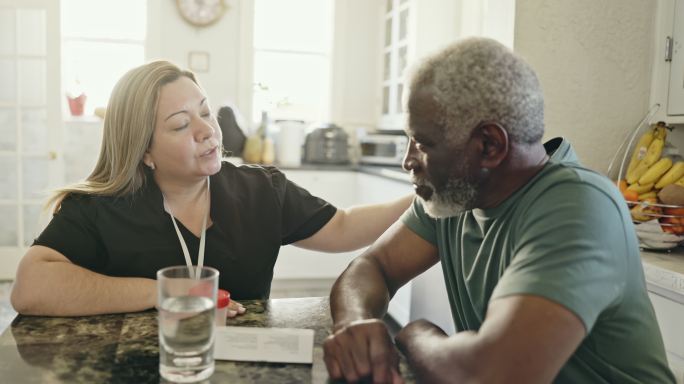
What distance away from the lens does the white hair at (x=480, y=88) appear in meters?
0.97

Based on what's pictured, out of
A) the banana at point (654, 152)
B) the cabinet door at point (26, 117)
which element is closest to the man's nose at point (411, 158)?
the banana at point (654, 152)

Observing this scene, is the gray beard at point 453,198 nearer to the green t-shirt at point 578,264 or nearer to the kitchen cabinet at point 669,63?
the green t-shirt at point 578,264

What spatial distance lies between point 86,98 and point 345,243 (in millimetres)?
3967

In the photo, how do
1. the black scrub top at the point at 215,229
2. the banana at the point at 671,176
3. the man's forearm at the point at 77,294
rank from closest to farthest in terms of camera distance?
the man's forearm at the point at 77,294 → the black scrub top at the point at 215,229 → the banana at the point at 671,176

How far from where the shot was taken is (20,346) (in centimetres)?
101

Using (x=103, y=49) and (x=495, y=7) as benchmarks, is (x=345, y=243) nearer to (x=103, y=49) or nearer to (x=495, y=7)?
(x=495, y=7)

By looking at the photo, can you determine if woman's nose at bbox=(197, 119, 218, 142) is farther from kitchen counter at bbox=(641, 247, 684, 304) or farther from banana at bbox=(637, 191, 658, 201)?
banana at bbox=(637, 191, 658, 201)

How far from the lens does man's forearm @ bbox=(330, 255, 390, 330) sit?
1102 millimetres

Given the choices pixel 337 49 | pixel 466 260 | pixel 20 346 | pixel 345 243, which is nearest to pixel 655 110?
pixel 345 243

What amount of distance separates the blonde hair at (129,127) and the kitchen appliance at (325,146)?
9.44 ft

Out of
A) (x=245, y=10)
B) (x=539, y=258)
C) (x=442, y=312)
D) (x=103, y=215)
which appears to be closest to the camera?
(x=539, y=258)

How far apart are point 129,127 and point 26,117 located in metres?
3.35

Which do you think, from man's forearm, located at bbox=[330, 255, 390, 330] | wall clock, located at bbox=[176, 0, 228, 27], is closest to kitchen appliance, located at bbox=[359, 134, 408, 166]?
wall clock, located at bbox=[176, 0, 228, 27]

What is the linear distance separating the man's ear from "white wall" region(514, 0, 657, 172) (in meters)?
1.39
